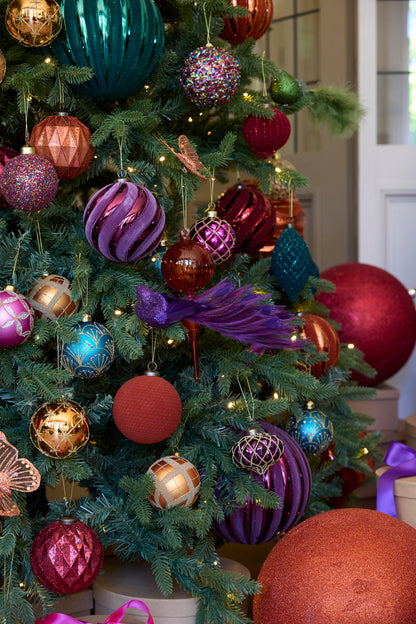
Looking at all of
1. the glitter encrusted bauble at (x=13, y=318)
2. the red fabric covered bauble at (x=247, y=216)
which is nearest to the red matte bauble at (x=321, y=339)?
the red fabric covered bauble at (x=247, y=216)

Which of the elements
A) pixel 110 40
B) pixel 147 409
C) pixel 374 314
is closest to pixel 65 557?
pixel 147 409

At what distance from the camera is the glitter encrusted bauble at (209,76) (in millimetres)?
976

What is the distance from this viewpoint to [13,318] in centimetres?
84

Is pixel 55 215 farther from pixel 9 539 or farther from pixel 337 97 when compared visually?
pixel 337 97

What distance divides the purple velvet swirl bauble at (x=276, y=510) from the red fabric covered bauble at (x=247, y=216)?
290 mm

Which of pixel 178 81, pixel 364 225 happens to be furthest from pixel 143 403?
pixel 364 225

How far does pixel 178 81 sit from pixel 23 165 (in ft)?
1.04

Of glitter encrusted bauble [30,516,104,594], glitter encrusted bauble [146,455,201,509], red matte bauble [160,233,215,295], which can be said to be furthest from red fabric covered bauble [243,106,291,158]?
glitter encrusted bauble [30,516,104,594]

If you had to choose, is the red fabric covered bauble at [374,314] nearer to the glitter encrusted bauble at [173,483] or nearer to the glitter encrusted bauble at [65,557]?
the glitter encrusted bauble at [173,483]

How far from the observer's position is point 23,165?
85 centimetres

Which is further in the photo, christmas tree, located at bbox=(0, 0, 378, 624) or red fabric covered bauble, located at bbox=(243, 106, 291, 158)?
red fabric covered bauble, located at bbox=(243, 106, 291, 158)

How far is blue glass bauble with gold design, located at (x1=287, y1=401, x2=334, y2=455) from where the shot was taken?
1105mm

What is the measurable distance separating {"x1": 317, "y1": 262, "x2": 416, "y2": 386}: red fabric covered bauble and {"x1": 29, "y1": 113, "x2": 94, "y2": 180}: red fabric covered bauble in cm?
80

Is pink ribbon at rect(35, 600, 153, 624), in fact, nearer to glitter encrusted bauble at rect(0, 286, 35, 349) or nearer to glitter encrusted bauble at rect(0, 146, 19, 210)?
glitter encrusted bauble at rect(0, 286, 35, 349)
